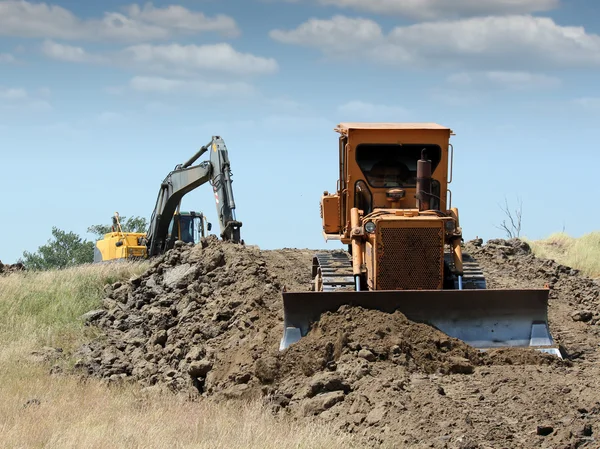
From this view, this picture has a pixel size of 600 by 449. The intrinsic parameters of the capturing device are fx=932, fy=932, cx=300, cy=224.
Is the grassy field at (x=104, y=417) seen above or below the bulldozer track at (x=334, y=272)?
below

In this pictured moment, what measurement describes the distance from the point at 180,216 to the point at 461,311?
57.6 feet

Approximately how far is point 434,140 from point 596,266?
13064mm

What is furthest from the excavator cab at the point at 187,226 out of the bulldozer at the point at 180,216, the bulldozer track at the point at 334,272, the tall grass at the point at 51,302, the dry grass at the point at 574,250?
the bulldozer track at the point at 334,272

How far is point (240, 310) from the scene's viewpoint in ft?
46.5

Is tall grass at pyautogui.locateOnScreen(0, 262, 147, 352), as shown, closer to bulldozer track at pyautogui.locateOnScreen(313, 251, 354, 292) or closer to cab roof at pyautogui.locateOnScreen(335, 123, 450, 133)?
bulldozer track at pyautogui.locateOnScreen(313, 251, 354, 292)

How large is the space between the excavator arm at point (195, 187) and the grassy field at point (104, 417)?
14.7 feet

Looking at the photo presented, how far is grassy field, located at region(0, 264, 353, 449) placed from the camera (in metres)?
8.70

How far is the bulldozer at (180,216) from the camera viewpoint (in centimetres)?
2091

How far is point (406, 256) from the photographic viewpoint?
38.8ft

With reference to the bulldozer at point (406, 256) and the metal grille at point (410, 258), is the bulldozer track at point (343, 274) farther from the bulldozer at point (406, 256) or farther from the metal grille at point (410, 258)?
the metal grille at point (410, 258)

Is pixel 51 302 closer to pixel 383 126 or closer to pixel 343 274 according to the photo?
pixel 343 274

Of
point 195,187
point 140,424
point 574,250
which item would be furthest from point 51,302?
point 574,250

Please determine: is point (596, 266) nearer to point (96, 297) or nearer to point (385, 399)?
point (96, 297)

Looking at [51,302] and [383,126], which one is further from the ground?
[383,126]
